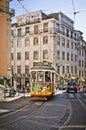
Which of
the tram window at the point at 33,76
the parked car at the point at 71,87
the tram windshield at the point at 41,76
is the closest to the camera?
the tram windshield at the point at 41,76

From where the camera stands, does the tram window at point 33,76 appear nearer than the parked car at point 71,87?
Yes

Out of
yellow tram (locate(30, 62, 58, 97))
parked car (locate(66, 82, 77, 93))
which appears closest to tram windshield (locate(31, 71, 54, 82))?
yellow tram (locate(30, 62, 58, 97))

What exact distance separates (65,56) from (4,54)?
90.7ft

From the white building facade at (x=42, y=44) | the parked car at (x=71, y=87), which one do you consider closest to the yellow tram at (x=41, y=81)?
the parked car at (x=71, y=87)

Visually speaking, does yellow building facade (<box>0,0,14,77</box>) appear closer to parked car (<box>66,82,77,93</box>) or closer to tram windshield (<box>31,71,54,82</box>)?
A: tram windshield (<box>31,71,54,82</box>)

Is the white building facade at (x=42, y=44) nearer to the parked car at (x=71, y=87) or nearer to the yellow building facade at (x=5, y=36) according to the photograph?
the parked car at (x=71, y=87)

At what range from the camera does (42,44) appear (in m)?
58.3

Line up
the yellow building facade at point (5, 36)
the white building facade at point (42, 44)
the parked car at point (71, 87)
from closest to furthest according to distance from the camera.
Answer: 1. the yellow building facade at point (5, 36)
2. the parked car at point (71, 87)
3. the white building facade at point (42, 44)

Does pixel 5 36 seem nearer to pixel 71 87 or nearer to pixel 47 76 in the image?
pixel 71 87

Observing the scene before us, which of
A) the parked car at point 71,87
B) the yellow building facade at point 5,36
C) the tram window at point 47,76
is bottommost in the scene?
the parked car at point 71,87

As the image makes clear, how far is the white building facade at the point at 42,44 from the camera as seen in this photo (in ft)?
188

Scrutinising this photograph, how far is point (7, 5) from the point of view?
38.2 m

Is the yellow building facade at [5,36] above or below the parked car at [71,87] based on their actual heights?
above

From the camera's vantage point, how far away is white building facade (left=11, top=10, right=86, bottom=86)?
188 ft
